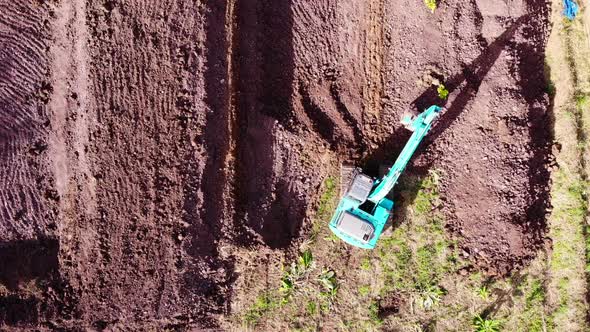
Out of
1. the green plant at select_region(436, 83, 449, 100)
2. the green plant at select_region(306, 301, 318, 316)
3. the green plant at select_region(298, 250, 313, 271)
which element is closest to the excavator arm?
the green plant at select_region(436, 83, 449, 100)

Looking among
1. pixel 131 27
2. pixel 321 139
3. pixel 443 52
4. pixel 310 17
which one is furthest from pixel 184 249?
pixel 443 52

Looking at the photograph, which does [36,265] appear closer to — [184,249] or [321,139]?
[184,249]

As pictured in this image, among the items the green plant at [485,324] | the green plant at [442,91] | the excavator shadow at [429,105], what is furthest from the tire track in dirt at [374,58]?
the green plant at [485,324]

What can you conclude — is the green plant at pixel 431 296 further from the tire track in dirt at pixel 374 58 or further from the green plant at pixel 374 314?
the tire track in dirt at pixel 374 58

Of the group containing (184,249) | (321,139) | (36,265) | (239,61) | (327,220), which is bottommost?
(36,265)

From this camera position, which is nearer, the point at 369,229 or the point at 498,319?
the point at 369,229

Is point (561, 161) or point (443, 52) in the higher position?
point (443, 52)
